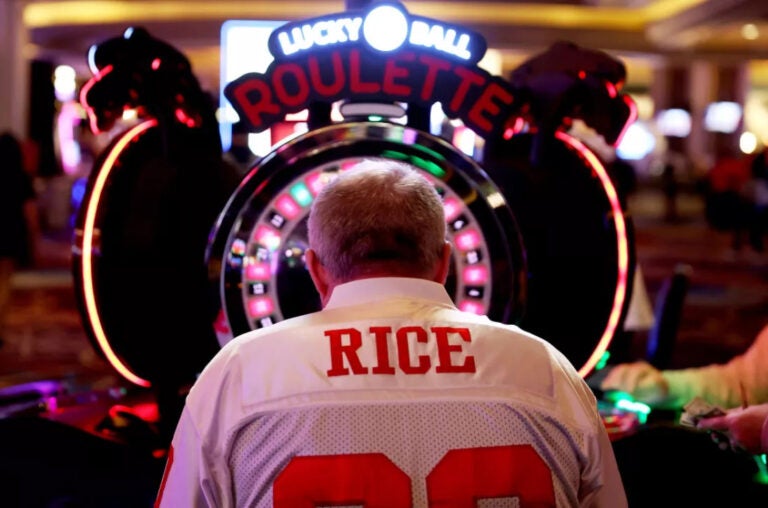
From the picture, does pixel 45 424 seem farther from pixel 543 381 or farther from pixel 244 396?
pixel 543 381

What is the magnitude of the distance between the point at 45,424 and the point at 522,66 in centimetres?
141

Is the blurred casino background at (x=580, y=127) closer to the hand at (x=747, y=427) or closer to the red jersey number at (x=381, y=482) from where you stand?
the hand at (x=747, y=427)

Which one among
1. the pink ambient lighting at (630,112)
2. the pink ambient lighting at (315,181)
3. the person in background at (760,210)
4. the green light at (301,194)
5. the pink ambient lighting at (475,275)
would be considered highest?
the pink ambient lighting at (630,112)

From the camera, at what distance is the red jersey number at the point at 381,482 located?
46.4 inches

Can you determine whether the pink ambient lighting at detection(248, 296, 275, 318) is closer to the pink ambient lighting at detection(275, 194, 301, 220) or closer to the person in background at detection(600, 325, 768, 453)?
the pink ambient lighting at detection(275, 194, 301, 220)

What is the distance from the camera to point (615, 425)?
2.12 metres

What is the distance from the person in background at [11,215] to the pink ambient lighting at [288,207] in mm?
4421

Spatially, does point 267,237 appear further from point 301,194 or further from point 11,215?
point 11,215

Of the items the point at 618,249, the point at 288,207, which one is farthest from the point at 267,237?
the point at 618,249

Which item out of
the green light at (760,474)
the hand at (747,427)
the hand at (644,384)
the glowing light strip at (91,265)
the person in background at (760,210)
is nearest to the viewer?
the hand at (747,427)

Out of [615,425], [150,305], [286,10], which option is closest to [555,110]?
[615,425]

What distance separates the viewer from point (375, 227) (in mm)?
1289

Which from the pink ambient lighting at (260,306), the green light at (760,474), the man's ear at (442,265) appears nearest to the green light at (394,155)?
the pink ambient lighting at (260,306)

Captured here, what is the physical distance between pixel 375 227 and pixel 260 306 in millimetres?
778
